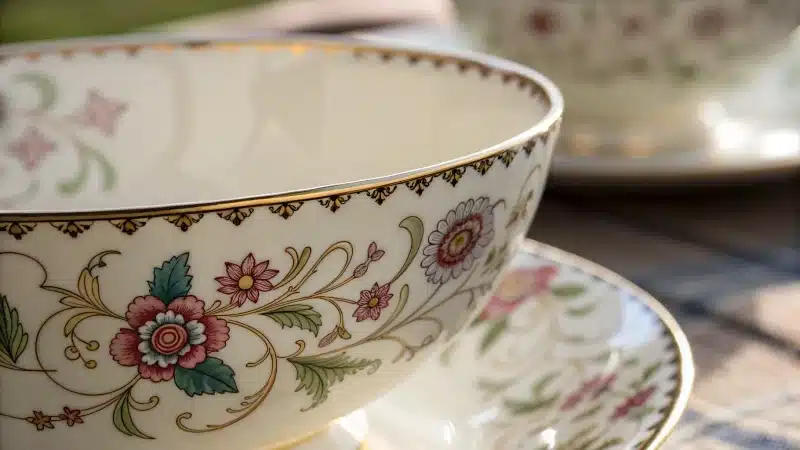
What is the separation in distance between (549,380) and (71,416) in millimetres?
217

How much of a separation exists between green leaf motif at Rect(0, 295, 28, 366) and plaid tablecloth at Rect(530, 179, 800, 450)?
0.84ft

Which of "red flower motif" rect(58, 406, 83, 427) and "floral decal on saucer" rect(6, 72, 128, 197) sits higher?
"red flower motif" rect(58, 406, 83, 427)

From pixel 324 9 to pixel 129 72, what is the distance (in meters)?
0.60

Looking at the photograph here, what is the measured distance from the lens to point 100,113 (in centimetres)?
54

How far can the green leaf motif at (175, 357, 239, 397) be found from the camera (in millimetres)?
281

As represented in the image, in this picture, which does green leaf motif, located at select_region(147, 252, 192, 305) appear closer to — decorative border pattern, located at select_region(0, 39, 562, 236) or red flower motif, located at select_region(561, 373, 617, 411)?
decorative border pattern, located at select_region(0, 39, 562, 236)

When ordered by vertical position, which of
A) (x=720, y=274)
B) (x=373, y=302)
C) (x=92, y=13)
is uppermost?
(x=373, y=302)

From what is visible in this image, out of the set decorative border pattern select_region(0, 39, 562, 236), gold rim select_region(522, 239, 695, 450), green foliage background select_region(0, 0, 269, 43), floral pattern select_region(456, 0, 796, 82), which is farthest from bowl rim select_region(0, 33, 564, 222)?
green foliage background select_region(0, 0, 269, 43)

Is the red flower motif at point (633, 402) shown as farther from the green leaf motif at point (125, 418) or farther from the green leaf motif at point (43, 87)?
the green leaf motif at point (43, 87)

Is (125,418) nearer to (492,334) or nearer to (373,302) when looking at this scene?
(373,302)

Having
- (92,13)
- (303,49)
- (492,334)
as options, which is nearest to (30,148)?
(303,49)

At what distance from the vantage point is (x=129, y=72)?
531 mm

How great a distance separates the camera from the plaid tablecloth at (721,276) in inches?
15.8

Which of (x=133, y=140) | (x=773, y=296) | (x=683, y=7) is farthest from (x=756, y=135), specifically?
(x=133, y=140)
